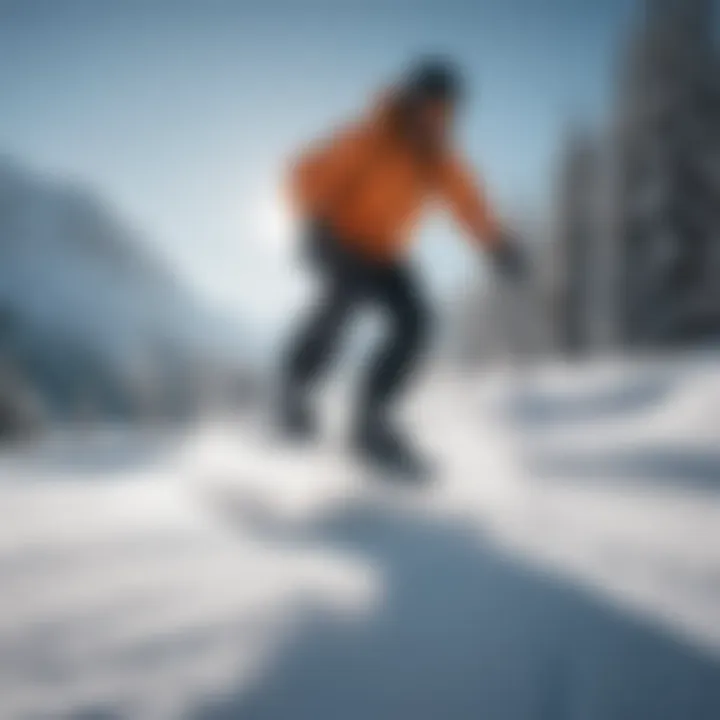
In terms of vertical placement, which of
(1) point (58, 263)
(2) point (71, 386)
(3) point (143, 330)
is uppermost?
(1) point (58, 263)

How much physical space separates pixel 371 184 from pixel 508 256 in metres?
0.77

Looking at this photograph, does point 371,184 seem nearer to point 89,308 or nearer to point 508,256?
point 508,256

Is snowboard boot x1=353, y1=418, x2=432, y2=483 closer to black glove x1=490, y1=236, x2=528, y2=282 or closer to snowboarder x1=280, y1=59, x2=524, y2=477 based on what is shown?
snowboarder x1=280, y1=59, x2=524, y2=477

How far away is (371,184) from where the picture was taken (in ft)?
8.77

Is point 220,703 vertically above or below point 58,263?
below

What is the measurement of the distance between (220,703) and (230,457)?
192 cm

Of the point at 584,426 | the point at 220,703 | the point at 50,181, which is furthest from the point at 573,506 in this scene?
the point at 50,181

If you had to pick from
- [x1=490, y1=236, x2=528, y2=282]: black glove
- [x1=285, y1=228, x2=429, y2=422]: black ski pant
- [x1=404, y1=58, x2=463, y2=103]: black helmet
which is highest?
[x1=404, y1=58, x2=463, y2=103]: black helmet

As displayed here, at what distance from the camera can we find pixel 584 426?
2.82m

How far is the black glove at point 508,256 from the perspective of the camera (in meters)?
2.87

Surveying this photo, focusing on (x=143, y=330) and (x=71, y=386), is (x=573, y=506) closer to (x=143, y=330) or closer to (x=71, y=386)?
(x=71, y=386)

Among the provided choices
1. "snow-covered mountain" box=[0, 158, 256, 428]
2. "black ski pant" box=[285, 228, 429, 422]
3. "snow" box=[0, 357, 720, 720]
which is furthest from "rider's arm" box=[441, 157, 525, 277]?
"snow-covered mountain" box=[0, 158, 256, 428]

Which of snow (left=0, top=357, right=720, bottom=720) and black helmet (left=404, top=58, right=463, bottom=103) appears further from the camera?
black helmet (left=404, top=58, right=463, bottom=103)

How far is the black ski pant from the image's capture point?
108 inches
